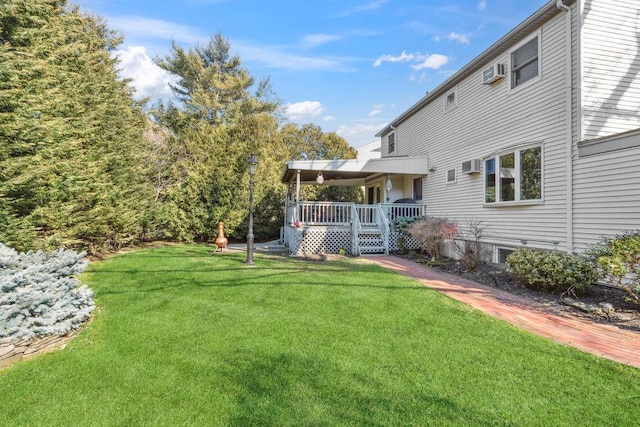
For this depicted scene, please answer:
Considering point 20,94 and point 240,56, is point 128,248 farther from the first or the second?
point 240,56

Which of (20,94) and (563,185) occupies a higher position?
(20,94)

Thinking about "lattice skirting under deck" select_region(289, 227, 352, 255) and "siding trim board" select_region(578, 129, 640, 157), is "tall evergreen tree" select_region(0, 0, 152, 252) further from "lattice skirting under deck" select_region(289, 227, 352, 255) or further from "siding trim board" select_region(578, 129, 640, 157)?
"siding trim board" select_region(578, 129, 640, 157)

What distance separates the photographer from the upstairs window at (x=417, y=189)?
43.2ft

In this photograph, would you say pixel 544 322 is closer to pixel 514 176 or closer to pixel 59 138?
pixel 514 176

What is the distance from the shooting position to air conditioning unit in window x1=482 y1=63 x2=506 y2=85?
8.57 m

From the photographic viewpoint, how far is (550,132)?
282 inches

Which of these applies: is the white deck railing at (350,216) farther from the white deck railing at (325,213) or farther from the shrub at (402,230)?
the shrub at (402,230)

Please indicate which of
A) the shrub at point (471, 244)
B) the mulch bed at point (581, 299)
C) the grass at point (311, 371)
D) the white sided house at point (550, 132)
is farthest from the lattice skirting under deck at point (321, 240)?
the grass at point (311, 371)

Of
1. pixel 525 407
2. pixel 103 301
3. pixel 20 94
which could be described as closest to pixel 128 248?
pixel 20 94

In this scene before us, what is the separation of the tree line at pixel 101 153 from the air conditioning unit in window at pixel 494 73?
1037cm

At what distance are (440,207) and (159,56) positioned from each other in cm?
2305

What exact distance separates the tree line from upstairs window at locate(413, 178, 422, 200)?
671 cm

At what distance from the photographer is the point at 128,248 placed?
512 inches

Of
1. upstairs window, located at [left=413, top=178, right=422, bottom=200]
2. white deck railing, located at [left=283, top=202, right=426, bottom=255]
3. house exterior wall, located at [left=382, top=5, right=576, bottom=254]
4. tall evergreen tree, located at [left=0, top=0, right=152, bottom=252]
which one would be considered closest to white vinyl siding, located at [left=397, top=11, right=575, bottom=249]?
house exterior wall, located at [left=382, top=5, right=576, bottom=254]
